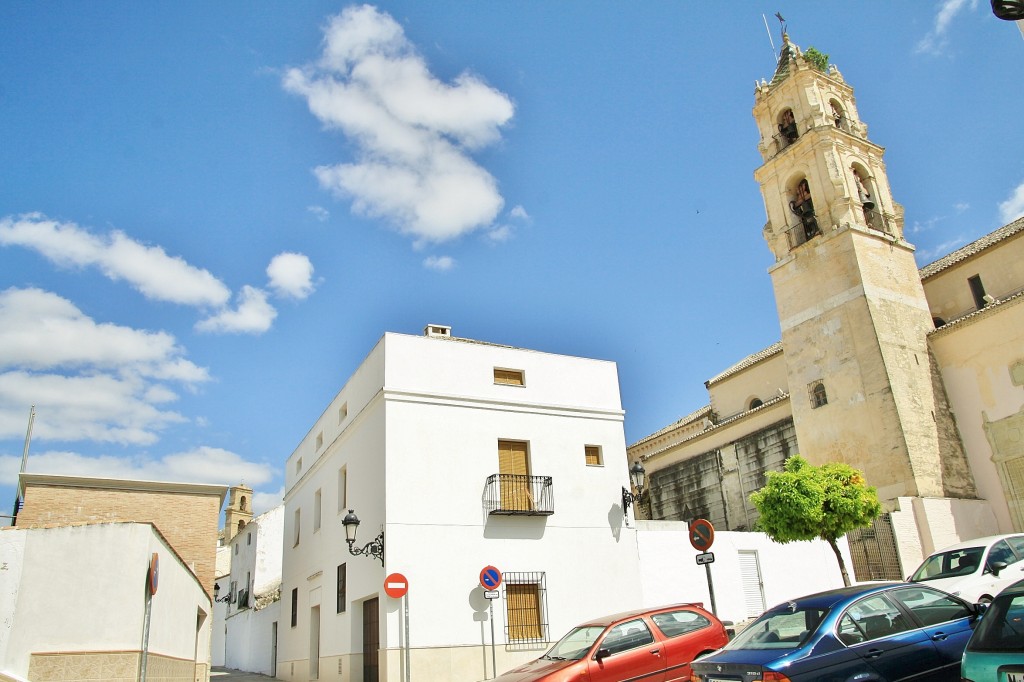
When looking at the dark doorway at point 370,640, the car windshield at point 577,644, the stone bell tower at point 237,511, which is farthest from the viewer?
the stone bell tower at point 237,511

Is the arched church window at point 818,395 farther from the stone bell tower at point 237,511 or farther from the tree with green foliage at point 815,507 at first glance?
the stone bell tower at point 237,511

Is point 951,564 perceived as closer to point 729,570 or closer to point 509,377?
point 729,570

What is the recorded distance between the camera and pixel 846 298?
85.4 ft

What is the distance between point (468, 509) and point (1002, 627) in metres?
11.0

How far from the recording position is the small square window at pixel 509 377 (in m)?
17.0

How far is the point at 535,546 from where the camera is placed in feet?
51.4

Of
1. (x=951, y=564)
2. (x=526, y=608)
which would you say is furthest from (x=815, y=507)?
(x=526, y=608)

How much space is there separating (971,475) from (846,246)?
857 cm

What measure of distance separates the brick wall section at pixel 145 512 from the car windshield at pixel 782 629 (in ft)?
41.8

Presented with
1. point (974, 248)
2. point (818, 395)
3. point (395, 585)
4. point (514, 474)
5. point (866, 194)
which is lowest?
point (395, 585)

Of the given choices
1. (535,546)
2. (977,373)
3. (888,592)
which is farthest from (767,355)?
(888,592)


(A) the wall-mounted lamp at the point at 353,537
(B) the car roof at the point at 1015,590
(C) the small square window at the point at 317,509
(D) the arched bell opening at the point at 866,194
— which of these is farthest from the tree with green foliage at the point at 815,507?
(D) the arched bell opening at the point at 866,194

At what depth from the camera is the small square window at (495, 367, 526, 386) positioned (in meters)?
17.0

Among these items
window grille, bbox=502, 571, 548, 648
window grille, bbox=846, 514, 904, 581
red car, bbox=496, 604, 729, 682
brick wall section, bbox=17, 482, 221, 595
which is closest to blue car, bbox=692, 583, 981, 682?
red car, bbox=496, 604, 729, 682
